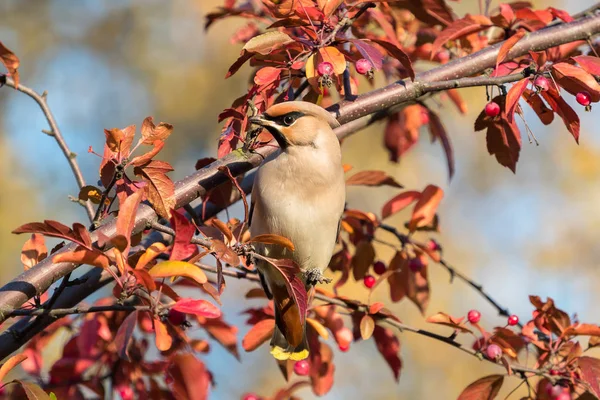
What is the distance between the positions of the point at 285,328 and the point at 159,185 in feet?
3.17

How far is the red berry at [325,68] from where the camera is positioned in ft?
8.62

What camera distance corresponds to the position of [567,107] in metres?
2.77

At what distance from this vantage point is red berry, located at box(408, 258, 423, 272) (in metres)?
3.58

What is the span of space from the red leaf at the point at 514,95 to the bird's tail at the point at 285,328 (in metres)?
1.15

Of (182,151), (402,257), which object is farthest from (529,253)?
(402,257)

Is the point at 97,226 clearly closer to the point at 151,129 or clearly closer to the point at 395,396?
the point at 151,129

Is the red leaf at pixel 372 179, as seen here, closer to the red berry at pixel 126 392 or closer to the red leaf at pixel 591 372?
the red leaf at pixel 591 372

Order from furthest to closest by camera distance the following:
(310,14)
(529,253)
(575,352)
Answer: (529,253) → (575,352) → (310,14)

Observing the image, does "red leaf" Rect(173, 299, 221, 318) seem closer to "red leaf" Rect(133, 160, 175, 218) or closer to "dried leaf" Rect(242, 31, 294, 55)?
"red leaf" Rect(133, 160, 175, 218)

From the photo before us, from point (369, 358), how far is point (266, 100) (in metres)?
8.26

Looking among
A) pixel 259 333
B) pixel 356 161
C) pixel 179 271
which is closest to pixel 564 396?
pixel 259 333

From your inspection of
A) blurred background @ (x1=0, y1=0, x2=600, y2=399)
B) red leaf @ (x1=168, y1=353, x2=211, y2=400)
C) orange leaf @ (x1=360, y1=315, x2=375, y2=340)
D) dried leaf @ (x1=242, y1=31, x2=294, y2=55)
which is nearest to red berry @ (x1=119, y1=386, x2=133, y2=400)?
red leaf @ (x1=168, y1=353, x2=211, y2=400)

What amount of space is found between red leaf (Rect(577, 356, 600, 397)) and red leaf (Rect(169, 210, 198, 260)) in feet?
4.53

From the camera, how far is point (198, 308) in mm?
2312
